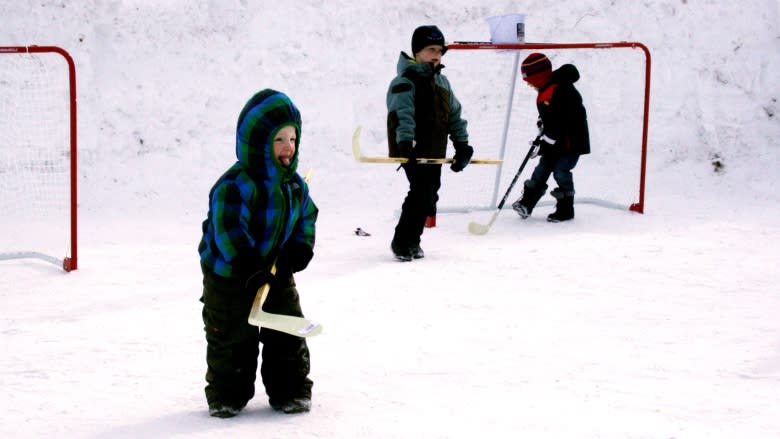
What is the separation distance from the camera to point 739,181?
933 centimetres

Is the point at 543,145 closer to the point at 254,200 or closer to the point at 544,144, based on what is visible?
the point at 544,144

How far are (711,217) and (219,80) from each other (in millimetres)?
4811

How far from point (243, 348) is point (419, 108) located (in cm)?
311

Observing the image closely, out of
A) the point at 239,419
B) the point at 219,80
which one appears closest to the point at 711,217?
the point at 219,80

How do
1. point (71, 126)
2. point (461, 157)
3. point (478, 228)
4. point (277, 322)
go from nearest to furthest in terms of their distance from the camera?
point (277, 322) → point (71, 126) → point (461, 157) → point (478, 228)

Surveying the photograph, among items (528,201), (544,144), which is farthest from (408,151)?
(528,201)

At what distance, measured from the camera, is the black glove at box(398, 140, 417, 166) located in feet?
19.8

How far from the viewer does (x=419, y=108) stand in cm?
617

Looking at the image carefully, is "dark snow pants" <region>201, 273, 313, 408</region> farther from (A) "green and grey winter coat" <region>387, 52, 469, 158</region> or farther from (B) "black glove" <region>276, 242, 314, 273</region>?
(A) "green and grey winter coat" <region>387, 52, 469, 158</region>

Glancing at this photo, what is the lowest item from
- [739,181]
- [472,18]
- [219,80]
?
[739,181]

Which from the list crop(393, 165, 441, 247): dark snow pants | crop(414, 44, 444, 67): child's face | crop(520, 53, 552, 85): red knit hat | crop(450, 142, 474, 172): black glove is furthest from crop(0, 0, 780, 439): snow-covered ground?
crop(414, 44, 444, 67): child's face

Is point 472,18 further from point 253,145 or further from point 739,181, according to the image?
point 253,145

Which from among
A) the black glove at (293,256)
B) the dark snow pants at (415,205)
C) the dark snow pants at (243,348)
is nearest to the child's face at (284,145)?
the black glove at (293,256)

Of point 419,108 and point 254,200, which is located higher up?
point 419,108
